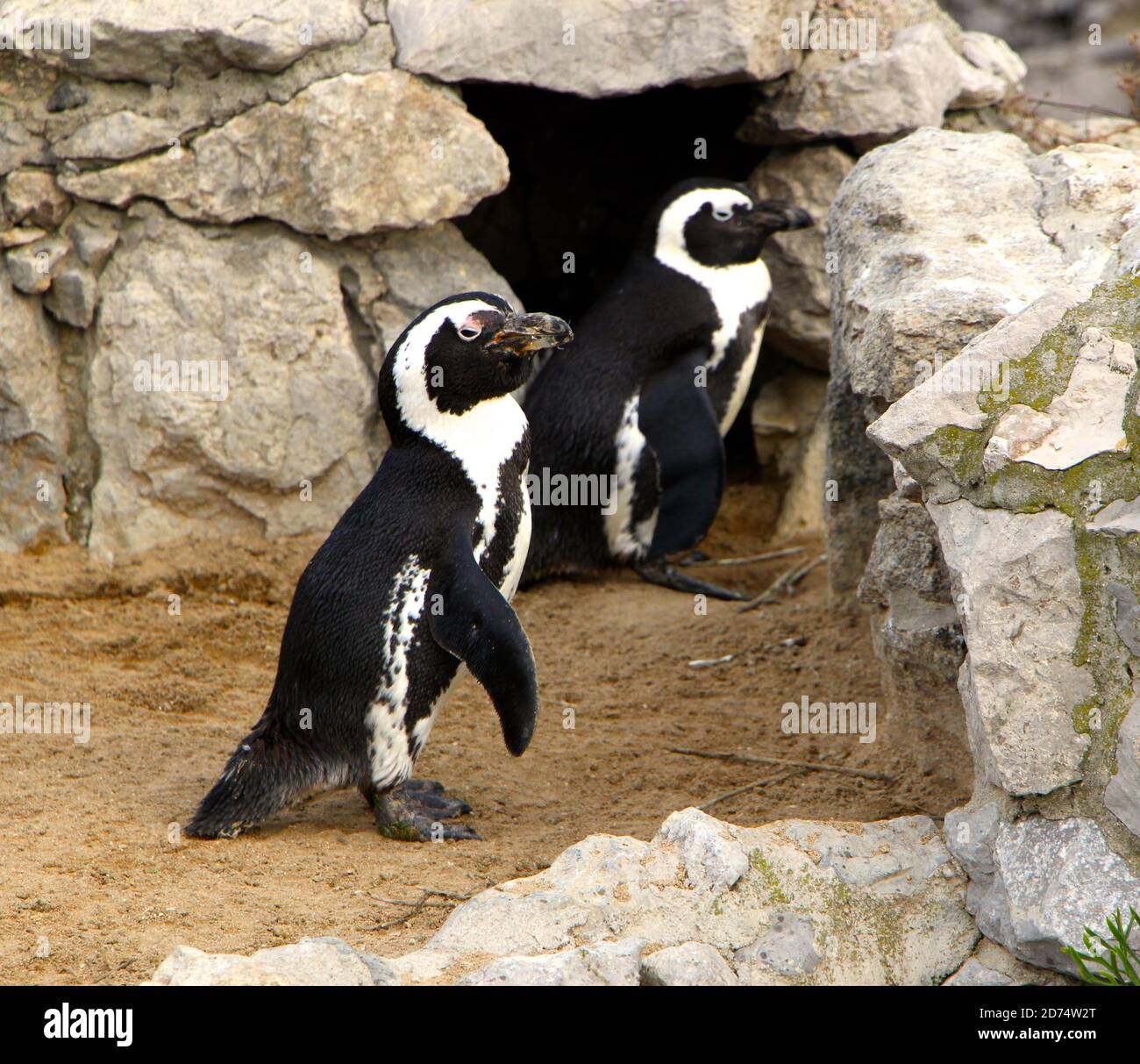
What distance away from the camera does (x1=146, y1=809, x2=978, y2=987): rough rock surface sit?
2.68 m

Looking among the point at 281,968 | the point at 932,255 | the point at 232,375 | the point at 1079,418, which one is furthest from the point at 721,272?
the point at 281,968

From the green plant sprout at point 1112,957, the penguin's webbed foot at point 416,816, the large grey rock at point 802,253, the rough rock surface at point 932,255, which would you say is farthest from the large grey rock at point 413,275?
the green plant sprout at point 1112,957

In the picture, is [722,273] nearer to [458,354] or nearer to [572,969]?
[458,354]

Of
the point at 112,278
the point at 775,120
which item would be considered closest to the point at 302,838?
the point at 112,278

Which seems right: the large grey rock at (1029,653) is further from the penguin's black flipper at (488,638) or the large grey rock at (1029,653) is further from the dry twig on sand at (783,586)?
the dry twig on sand at (783,586)

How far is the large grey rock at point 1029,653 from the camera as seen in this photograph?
2830mm

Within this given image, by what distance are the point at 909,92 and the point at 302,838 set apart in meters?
3.90

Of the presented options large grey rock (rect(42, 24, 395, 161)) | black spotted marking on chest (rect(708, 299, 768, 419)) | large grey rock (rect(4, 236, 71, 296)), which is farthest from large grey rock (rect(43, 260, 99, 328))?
black spotted marking on chest (rect(708, 299, 768, 419))

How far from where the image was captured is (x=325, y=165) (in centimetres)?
542

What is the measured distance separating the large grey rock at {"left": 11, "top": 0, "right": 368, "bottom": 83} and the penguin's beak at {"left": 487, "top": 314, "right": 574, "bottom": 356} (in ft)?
6.56

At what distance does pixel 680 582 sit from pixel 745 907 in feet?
10.00

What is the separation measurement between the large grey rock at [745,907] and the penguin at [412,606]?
2.12 feet

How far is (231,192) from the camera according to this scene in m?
5.48

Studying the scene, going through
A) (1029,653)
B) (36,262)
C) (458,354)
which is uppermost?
(36,262)
